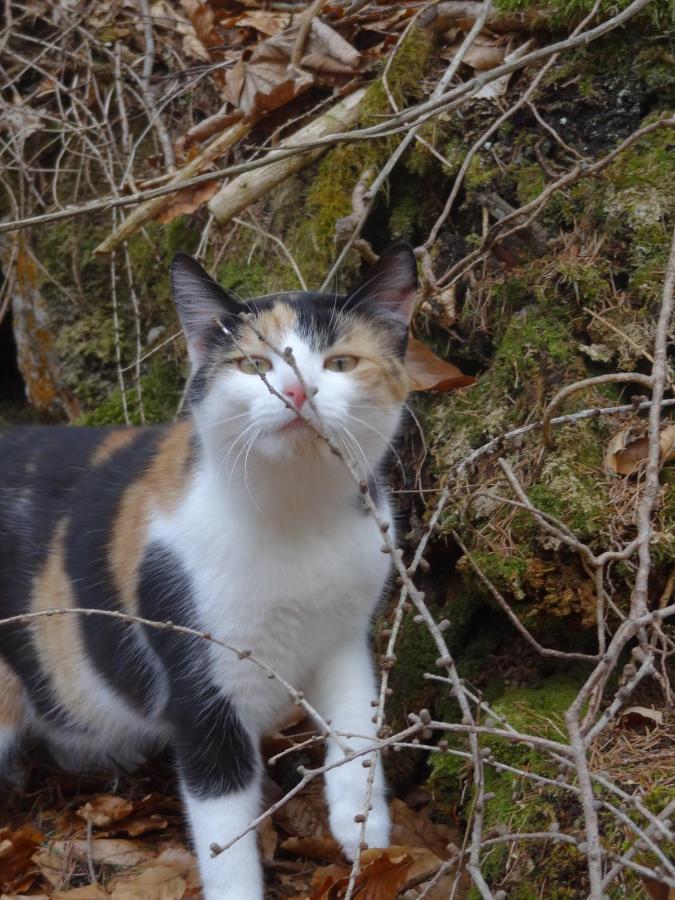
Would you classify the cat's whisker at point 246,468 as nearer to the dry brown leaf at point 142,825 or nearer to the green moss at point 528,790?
the green moss at point 528,790

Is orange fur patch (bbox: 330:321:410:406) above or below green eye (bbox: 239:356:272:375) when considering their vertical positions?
below

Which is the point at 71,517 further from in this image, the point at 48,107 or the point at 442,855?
the point at 48,107

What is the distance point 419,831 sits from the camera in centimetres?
268

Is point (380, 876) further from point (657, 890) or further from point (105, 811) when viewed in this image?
point (105, 811)

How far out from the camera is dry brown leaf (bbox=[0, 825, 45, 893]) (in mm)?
2557


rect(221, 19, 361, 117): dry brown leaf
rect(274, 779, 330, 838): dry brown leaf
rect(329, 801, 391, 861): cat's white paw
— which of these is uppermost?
rect(221, 19, 361, 117): dry brown leaf

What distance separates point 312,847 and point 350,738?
0.43 metres

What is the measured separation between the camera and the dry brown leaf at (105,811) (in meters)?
2.79

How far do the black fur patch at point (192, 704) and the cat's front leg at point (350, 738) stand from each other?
23 centimetres

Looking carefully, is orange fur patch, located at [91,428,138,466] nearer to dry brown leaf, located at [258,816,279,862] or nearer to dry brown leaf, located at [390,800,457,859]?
dry brown leaf, located at [258,816,279,862]

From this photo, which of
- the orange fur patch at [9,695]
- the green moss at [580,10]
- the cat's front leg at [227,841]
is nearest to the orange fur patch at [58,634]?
the orange fur patch at [9,695]

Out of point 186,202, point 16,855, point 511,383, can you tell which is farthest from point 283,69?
point 16,855

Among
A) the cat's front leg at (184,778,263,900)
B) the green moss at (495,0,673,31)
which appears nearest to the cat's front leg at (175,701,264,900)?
the cat's front leg at (184,778,263,900)

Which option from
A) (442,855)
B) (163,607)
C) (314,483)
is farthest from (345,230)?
(442,855)
